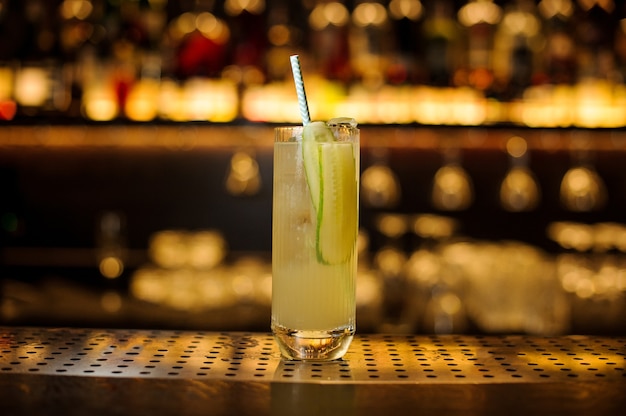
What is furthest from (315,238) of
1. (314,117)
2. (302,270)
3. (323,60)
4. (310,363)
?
(323,60)

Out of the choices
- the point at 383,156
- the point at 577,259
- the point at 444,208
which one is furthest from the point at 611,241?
the point at 383,156

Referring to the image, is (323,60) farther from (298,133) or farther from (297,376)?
(297,376)

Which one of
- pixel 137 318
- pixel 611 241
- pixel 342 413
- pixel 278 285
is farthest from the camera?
pixel 611 241

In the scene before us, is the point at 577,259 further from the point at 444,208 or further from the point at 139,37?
the point at 139,37

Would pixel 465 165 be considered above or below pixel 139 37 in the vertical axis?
below

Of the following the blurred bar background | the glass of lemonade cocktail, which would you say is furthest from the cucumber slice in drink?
the blurred bar background

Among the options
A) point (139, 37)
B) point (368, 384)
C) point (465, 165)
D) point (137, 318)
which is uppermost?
point (139, 37)

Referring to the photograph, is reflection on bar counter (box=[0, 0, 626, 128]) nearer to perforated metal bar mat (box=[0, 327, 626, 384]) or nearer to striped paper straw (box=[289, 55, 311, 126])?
perforated metal bar mat (box=[0, 327, 626, 384])
